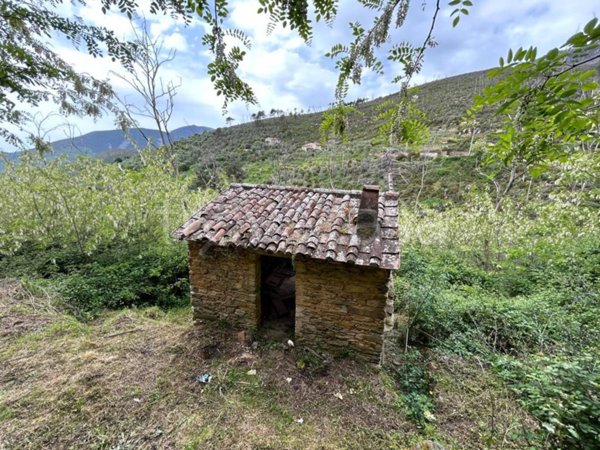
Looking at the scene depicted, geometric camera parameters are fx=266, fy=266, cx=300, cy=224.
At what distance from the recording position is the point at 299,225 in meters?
4.82

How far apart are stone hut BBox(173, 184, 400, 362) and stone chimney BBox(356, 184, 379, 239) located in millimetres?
17

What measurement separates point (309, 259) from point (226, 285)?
6.15 feet

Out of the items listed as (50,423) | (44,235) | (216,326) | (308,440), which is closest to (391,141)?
(308,440)

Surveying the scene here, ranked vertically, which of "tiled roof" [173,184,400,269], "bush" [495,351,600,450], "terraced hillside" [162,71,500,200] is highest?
"terraced hillside" [162,71,500,200]

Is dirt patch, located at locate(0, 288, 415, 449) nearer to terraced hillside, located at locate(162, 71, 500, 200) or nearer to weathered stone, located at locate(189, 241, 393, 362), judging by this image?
weathered stone, located at locate(189, 241, 393, 362)

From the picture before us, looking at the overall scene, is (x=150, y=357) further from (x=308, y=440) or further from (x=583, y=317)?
(x=583, y=317)

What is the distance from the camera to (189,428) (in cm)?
365

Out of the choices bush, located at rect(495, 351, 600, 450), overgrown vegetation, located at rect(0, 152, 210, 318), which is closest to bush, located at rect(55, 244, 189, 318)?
overgrown vegetation, located at rect(0, 152, 210, 318)

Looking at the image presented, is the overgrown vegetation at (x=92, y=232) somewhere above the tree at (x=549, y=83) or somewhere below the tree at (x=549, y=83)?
below

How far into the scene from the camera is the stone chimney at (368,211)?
4.49m

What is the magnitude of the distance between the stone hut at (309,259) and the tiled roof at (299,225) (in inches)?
0.7

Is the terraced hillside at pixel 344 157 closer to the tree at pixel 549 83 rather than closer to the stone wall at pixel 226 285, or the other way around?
the stone wall at pixel 226 285

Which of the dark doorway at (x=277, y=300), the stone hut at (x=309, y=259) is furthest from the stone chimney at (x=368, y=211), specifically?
the dark doorway at (x=277, y=300)

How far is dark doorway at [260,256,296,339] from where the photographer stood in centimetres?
575
